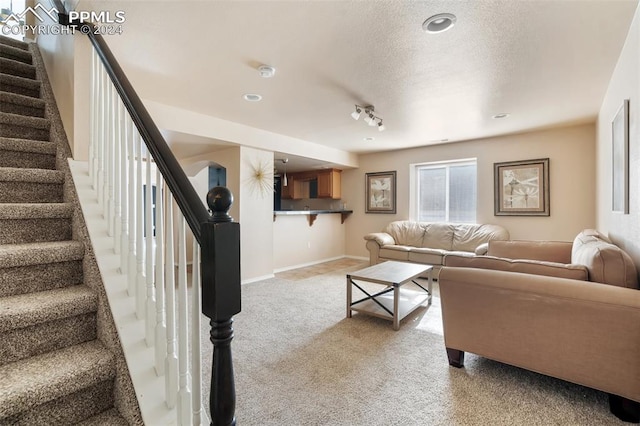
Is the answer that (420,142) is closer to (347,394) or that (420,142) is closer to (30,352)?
(347,394)

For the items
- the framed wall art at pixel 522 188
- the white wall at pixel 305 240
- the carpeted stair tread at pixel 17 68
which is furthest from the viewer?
the white wall at pixel 305 240

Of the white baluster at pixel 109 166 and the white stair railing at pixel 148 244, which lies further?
the white baluster at pixel 109 166

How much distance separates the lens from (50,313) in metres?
1.09

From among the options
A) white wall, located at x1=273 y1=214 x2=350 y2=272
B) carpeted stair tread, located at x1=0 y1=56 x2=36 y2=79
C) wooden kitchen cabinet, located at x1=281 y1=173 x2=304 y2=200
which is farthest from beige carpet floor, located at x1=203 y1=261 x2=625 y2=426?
wooden kitchen cabinet, located at x1=281 y1=173 x2=304 y2=200

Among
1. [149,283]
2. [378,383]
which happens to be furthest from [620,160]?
[149,283]

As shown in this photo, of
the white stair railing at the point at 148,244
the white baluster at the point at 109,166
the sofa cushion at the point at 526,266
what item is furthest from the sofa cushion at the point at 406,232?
the white baluster at the point at 109,166

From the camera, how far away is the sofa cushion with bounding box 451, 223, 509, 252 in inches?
183

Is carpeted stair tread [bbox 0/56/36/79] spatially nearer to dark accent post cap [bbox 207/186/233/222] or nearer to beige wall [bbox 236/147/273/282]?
beige wall [bbox 236/147/273/282]

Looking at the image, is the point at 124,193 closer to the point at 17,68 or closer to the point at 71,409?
the point at 71,409

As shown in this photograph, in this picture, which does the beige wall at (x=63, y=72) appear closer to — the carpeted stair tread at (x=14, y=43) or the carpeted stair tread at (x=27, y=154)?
the carpeted stair tread at (x=27, y=154)

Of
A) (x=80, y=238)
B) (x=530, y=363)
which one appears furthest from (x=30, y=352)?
(x=530, y=363)

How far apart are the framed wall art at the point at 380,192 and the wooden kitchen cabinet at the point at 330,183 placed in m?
0.67

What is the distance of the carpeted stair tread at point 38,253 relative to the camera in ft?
3.87

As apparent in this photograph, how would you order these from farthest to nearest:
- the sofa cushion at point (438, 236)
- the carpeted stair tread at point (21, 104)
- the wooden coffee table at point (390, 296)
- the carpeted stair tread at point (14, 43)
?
the sofa cushion at point (438, 236) < the wooden coffee table at point (390, 296) < the carpeted stair tread at point (14, 43) < the carpeted stair tread at point (21, 104)
